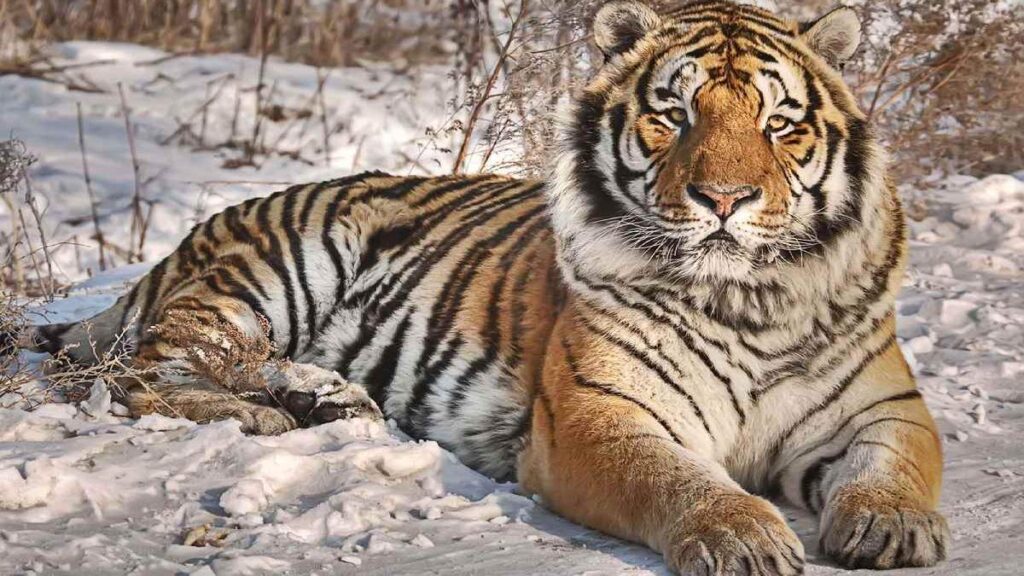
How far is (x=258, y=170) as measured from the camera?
756cm

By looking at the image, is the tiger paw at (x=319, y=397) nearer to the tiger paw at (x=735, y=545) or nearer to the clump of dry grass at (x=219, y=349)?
the clump of dry grass at (x=219, y=349)

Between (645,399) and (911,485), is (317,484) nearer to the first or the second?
(645,399)

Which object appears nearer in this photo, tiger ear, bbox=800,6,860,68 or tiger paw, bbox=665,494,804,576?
tiger paw, bbox=665,494,804,576

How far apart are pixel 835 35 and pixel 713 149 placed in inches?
22.5

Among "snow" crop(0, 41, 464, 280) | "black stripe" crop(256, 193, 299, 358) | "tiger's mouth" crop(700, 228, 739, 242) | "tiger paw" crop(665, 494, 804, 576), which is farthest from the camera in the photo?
"snow" crop(0, 41, 464, 280)

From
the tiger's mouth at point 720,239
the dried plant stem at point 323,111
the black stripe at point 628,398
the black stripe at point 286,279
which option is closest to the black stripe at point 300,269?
the black stripe at point 286,279

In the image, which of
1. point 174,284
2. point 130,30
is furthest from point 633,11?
point 130,30

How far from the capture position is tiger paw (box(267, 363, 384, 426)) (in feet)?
12.0

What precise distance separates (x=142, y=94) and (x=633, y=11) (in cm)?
560

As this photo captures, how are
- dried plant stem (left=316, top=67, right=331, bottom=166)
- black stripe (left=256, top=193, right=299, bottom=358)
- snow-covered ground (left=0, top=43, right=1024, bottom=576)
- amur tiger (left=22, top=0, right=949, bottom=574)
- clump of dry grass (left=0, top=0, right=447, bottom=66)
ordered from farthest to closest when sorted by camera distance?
clump of dry grass (left=0, top=0, right=447, bottom=66), dried plant stem (left=316, top=67, right=331, bottom=166), black stripe (left=256, top=193, right=299, bottom=358), amur tiger (left=22, top=0, right=949, bottom=574), snow-covered ground (left=0, top=43, right=1024, bottom=576)

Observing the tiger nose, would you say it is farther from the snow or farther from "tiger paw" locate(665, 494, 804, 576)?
the snow

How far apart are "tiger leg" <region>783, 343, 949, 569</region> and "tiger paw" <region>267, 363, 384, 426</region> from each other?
46.0 inches

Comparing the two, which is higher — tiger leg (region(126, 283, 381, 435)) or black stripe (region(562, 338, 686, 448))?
black stripe (region(562, 338, 686, 448))

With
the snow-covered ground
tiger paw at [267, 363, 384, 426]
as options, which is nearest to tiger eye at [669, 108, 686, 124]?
the snow-covered ground
